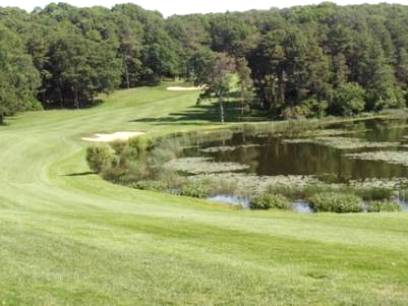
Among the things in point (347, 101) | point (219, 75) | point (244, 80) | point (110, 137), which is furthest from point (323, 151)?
point (347, 101)

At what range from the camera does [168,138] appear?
2785 inches

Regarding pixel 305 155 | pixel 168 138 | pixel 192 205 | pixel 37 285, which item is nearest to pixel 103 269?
pixel 37 285

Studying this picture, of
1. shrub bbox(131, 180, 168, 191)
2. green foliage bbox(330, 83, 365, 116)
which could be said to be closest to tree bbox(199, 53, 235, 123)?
green foliage bbox(330, 83, 365, 116)

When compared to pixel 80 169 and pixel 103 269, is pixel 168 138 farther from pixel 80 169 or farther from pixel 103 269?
pixel 103 269

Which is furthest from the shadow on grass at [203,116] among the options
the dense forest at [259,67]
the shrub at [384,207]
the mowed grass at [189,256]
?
the mowed grass at [189,256]

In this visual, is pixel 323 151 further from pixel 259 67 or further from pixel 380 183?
pixel 259 67

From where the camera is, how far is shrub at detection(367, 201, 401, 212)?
31.4 m

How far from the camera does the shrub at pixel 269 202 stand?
109 feet

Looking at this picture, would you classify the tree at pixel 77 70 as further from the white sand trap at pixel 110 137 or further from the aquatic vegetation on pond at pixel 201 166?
the aquatic vegetation on pond at pixel 201 166

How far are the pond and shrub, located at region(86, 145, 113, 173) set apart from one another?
34.9ft

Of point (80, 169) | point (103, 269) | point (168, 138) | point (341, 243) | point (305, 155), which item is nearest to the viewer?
point (103, 269)

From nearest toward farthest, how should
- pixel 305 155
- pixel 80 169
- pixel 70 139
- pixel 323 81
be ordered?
1. pixel 80 169
2. pixel 305 155
3. pixel 70 139
4. pixel 323 81

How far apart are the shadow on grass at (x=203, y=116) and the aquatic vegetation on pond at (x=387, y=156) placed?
34347 millimetres

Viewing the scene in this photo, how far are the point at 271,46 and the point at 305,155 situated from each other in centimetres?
4235
